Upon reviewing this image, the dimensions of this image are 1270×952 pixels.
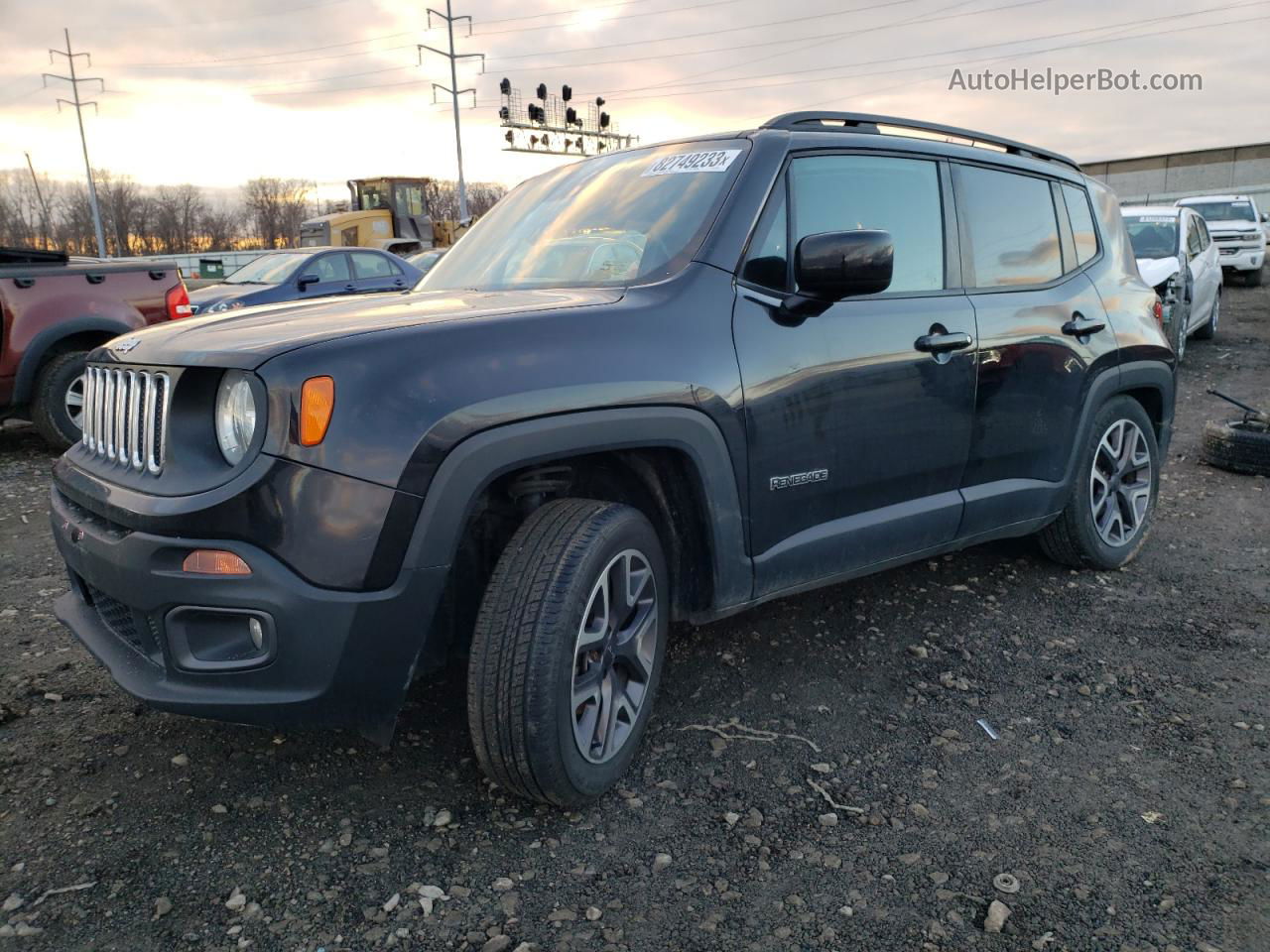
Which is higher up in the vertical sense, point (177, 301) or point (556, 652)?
point (177, 301)

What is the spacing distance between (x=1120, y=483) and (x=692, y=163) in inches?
103

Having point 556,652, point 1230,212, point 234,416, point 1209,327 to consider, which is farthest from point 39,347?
point 1230,212

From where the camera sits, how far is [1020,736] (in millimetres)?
3006

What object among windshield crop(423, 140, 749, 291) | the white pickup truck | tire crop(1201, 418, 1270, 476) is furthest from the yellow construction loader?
windshield crop(423, 140, 749, 291)

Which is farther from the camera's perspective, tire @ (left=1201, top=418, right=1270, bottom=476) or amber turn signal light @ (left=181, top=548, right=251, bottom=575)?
tire @ (left=1201, top=418, right=1270, bottom=476)

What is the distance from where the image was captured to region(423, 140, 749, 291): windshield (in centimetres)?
295

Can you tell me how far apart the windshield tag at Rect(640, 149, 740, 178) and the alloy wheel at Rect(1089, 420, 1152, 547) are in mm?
2261

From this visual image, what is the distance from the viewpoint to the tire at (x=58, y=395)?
7.18 m

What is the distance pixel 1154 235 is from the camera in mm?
10531

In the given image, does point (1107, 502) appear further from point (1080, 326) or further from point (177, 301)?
point (177, 301)

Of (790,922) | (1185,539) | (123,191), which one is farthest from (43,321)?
(123,191)

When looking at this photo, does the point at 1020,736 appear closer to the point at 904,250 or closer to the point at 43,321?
the point at 904,250

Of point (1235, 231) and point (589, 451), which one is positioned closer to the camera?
point (589, 451)

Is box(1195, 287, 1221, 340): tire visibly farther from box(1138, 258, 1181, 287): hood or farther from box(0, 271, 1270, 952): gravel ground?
box(0, 271, 1270, 952): gravel ground
